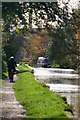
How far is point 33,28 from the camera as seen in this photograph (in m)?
14.1

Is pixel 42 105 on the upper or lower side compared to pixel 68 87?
upper

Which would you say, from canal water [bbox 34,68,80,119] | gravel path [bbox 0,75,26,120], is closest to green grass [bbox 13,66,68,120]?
gravel path [bbox 0,75,26,120]

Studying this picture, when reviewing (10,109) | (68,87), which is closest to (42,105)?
(10,109)

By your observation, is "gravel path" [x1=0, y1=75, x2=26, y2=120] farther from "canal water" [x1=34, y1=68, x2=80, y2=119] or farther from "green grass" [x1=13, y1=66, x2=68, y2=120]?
"canal water" [x1=34, y1=68, x2=80, y2=119]

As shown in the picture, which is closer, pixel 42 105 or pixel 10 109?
pixel 10 109

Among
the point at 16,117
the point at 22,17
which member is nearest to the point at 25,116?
the point at 16,117

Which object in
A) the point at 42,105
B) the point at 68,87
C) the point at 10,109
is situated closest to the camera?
the point at 10,109

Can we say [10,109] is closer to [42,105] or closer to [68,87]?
[42,105]

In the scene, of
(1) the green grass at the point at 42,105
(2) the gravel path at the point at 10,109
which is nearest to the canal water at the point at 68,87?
(1) the green grass at the point at 42,105

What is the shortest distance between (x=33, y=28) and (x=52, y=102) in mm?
3343

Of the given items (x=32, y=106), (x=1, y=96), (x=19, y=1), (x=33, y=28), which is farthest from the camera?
(x=1, y=96)

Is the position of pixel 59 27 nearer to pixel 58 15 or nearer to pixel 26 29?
pixel 58 15

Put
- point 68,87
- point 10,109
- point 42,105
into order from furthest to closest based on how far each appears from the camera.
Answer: point 68,87 → point 42,105 → point 10,109

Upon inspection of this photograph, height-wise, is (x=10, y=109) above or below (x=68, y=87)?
above
